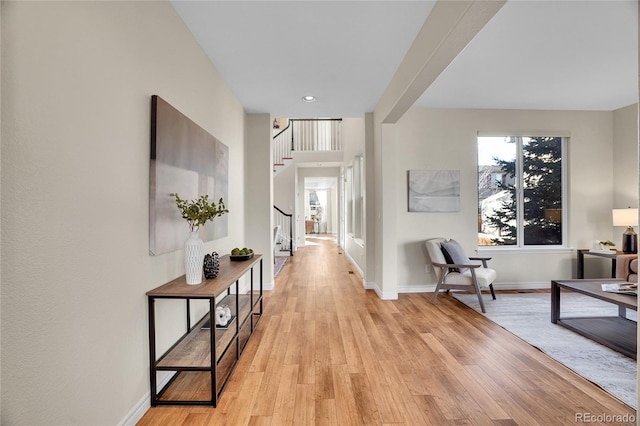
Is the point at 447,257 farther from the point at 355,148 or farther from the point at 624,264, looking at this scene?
the point at 355,148

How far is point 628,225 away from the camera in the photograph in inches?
173

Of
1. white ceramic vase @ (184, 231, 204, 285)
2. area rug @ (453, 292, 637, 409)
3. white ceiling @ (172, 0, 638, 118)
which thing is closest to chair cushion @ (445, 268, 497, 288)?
area rug @ (453, 292, 637, 409)

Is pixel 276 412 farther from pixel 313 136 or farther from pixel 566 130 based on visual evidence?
pixel 313 136

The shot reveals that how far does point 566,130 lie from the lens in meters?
4.92

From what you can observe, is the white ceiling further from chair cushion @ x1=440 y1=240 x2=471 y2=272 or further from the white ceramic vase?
chair cushion @ x1=440 y1=240 x2=471 y2=272

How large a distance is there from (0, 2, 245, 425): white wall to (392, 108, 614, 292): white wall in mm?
3588

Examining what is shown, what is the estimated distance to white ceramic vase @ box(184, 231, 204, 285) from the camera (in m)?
2.11

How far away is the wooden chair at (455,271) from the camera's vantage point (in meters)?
4.00

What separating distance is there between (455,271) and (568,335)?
4.41 ft

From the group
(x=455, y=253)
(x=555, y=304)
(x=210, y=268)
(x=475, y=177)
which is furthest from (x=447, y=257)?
(x=210, y=268)

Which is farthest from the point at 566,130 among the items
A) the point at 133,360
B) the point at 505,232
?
the point at 133,360

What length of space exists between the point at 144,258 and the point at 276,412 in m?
1.25

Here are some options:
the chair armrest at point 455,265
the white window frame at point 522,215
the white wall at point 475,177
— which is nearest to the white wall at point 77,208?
the chair armrest at point 455,265

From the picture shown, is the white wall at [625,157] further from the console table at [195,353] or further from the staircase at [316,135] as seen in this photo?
the staircase at [316,135]
